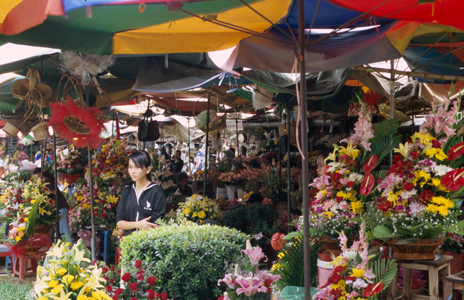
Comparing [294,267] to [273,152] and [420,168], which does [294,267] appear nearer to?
[420,168]

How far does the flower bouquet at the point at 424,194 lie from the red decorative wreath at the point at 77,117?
280cm

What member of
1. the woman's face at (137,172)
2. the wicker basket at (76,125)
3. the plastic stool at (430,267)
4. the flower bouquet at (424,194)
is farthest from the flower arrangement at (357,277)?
the wicker basket at (76,125)

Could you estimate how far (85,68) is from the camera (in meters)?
4.18

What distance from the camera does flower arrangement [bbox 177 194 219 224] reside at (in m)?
5.48

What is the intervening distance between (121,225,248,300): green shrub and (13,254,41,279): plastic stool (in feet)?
Result: 11.1

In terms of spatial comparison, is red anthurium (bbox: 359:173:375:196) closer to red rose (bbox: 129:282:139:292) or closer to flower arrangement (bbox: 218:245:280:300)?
flower arrangement (bbox: 218:245:280:300)

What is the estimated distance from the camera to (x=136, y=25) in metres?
3.14

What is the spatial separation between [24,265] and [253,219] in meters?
3.31

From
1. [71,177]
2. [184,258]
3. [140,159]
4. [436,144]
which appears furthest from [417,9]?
[71,177]

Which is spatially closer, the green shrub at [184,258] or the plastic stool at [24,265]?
the green shrub at [184,258]

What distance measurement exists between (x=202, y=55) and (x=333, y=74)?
148cm

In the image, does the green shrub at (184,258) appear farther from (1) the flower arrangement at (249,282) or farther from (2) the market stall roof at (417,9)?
(2) the market stall roof at (417,9)

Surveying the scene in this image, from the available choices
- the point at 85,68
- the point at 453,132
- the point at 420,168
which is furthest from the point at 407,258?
the point at 85,68

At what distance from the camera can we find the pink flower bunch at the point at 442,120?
122 inches
